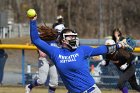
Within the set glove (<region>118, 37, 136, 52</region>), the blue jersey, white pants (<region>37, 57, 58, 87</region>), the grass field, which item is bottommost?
the grass field

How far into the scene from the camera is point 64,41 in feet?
22.9

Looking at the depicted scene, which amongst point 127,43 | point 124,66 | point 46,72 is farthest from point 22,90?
point 127,43

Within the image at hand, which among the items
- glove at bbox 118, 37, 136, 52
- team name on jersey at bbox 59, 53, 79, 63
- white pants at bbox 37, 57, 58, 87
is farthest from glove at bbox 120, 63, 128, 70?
team name on jersey at bbox 59, 53, 79, 63

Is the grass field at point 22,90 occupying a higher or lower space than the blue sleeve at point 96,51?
lower

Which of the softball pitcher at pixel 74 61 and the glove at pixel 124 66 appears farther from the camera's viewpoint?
the glove at pixel 124 66

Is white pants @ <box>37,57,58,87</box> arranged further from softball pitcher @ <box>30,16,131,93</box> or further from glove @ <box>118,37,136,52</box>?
softball pitcher @ <box>30,16,131,93</box>

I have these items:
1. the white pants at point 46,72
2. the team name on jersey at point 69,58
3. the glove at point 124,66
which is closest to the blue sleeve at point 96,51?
the team name on jersey at point 69,58

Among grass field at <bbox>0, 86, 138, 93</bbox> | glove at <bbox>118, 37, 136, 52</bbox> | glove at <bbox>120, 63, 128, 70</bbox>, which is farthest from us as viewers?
grass field at <bbox>0, 86, 138, 93</bbox>

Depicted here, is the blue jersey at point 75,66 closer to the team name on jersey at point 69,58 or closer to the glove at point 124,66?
the team name on jersey at point 69,58

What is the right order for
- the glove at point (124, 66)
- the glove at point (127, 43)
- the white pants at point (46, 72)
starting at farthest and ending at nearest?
the glove at point (124, 66) → the white pants at point (46, 72) → the glove at point (127, 43)

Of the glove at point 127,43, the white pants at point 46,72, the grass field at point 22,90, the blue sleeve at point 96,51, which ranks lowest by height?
the grass field at point 22,90

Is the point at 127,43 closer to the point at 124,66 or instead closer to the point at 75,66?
the point at 75,66

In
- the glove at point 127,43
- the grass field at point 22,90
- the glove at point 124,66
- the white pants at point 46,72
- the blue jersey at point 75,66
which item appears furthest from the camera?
the grass field at point 22,90

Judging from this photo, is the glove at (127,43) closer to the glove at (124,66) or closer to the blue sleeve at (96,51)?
the blue sleeve at (96,51)
